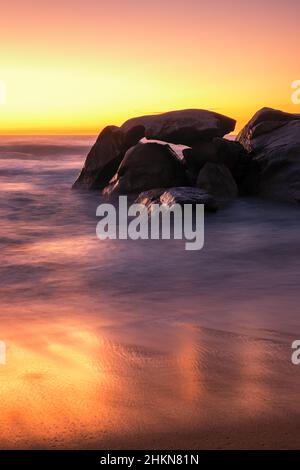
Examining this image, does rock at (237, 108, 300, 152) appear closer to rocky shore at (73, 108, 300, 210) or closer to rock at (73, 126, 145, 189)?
rocky shore at (73, 108, 300, 210)

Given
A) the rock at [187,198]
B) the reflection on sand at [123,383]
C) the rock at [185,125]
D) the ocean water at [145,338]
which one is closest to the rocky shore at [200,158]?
the rock at [185,125]

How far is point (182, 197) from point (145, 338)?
6.91 metres

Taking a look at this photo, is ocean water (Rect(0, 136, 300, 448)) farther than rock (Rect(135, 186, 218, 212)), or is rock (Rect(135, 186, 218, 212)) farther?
rock (Rect(135, 186, 218, 212))

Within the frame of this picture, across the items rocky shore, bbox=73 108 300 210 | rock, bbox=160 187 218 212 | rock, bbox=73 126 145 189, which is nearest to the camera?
rock, bbox=160 187 218 212

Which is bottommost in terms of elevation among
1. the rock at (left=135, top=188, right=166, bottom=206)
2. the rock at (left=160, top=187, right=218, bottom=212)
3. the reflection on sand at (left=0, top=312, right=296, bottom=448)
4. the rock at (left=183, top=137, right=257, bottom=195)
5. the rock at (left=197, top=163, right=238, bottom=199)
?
the reflection on sand at (left=0, top=312, right=296, bottom=448)

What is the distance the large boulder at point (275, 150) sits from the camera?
13.3m

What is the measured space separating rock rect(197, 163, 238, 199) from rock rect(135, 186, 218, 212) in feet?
5.17

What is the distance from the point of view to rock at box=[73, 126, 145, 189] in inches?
617

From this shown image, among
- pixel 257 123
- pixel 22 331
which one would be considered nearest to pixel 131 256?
pixel 22 331

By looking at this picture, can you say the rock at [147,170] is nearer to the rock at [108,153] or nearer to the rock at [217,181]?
the rock at [217,181]

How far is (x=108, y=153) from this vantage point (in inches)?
626

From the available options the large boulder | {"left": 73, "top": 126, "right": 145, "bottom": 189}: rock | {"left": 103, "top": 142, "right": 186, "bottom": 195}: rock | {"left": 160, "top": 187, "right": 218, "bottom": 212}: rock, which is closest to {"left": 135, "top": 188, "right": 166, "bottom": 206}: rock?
{"left": 160, "top": 187, "right": 218, "bottom": 212}: rock

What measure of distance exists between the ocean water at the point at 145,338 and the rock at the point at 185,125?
526 cm

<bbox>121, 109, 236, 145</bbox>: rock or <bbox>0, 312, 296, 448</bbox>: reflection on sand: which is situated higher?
<bbox>121, 109, 236, 145</bbox>: rock
